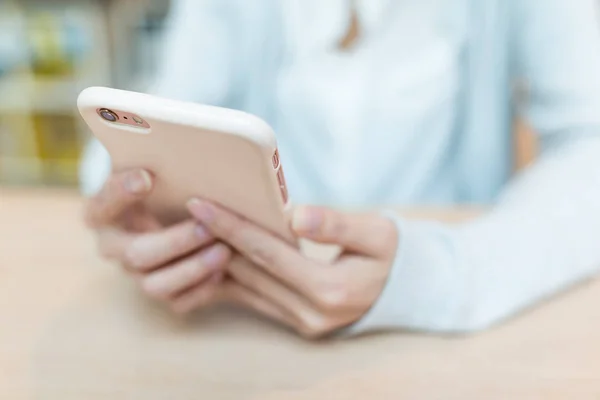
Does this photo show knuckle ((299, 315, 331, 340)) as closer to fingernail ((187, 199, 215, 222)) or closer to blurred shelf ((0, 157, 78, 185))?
→ fingernail ((187, 199, 215, 222))

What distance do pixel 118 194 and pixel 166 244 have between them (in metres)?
0.04

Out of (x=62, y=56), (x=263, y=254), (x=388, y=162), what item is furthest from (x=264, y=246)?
(x=62, y=56)

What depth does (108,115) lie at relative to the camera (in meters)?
0.30

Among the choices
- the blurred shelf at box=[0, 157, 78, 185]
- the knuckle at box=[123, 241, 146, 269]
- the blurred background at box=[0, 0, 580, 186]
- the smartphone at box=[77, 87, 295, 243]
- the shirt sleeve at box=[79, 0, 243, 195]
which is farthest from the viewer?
the blurred shelf at box=[0, 157, 78, 185]

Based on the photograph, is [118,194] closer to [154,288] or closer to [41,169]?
[154,288]

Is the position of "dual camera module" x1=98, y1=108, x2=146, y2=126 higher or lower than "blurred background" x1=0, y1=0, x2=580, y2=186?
higher

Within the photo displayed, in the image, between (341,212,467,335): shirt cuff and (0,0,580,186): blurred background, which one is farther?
(0,0,580,186): blurred background

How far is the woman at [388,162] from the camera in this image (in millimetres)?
368

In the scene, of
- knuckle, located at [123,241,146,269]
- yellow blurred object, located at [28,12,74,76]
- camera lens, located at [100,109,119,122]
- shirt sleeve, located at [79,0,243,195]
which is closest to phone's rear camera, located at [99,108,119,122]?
camera lens, located at [100,109,119,122]

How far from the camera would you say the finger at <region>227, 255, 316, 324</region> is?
1.21ft

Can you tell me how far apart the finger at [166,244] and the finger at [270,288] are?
0.02 meters

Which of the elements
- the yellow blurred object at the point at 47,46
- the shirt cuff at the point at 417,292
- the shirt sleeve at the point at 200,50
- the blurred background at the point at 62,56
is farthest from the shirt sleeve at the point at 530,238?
the yellow blurred object at the point at 47,46

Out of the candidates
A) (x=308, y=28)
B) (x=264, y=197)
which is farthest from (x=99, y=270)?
(x=308, y=28)

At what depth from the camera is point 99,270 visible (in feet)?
1.57
